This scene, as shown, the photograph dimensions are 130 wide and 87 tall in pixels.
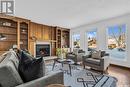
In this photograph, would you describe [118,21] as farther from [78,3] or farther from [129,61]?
[78,3]

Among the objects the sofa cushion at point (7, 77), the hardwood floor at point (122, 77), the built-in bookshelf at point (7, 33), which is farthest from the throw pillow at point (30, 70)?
the built-in bookshelf at point (7, 33)

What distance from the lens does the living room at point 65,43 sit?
158cm

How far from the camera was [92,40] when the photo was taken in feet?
22.9

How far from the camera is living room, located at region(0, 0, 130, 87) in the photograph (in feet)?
5.18

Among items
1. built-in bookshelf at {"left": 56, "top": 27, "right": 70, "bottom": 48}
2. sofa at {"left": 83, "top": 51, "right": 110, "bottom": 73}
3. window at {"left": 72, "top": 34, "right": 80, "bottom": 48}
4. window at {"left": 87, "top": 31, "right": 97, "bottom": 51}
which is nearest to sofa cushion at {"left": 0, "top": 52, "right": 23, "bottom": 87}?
sofa at {"left": 83, "top": 51, "right": 110, "bottom": 73}

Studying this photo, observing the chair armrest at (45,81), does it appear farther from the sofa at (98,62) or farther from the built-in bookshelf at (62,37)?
Result: the built-in bookshelf at (62,37)

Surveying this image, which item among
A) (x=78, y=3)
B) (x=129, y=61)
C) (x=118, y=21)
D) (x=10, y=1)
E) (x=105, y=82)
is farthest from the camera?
(x=118, y=21)

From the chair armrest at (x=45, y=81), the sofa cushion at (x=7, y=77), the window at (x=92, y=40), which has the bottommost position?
the chair armrest at (x=45, y=81)

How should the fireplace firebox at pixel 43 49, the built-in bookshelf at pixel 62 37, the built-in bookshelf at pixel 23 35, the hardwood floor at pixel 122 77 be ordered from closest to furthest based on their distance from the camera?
the hardwood floor at pixel 122 77
the built-in bookshelf at pixel 23 35
the fireplace firebox at pixel 43 49
the built-in bookshelf at pixel 62 37

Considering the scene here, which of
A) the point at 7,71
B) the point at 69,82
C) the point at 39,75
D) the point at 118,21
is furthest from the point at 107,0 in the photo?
the point at 7,71

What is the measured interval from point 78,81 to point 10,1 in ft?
10.4

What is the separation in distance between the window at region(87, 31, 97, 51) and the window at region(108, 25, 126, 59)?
3.32ft

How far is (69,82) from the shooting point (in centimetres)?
320

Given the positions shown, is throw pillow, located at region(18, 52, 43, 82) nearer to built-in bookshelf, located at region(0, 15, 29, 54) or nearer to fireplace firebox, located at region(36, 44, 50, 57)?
built-in bookshelf, located at region(0, 15, 29, 54)
